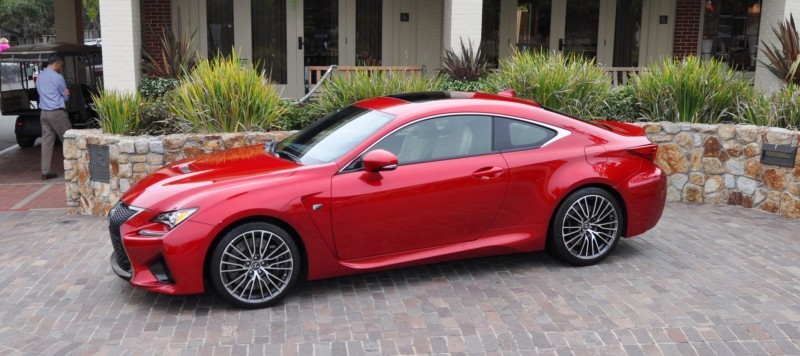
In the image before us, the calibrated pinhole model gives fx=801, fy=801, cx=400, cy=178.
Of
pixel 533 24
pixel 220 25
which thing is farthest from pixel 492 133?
pixel 533 24

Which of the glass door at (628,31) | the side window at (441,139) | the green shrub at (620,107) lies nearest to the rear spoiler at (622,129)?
the side window at (441,139)

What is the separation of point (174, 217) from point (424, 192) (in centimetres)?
188

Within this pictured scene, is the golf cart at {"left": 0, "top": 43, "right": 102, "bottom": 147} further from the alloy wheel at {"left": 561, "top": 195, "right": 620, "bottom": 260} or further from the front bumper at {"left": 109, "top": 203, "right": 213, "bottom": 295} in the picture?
the alloy wheel at {"left": 561, "top": 195, "right": 620, "bottom": 260}

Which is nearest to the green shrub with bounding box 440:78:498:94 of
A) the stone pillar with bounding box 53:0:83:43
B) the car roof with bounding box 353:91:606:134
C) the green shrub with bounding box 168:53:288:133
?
the green shrub with bounding box 168:53:288:133

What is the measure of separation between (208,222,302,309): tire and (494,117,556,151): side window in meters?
1.95

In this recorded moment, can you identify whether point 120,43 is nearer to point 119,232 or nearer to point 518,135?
point 119,232

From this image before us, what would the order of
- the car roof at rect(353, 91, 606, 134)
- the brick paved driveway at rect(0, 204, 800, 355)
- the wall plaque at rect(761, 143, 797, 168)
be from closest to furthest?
1. the brick paved driveway at rect(0, 204, 800, 355)
2. the car roof at rect(353, 91, 606, 134)
3. the wall plaque at rect(761, 143, 797, 168)

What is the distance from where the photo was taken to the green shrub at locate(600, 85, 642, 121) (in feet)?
33.2

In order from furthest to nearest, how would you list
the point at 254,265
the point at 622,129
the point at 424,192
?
the point at 622,129, the point at 424,192, the point at 254,265

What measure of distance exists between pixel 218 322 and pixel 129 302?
36.3 inches

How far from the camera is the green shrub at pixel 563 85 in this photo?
32.3 feet

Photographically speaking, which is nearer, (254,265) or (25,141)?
(254,265)

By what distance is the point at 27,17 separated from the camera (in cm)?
5116

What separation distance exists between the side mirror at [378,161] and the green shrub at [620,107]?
192 inches
